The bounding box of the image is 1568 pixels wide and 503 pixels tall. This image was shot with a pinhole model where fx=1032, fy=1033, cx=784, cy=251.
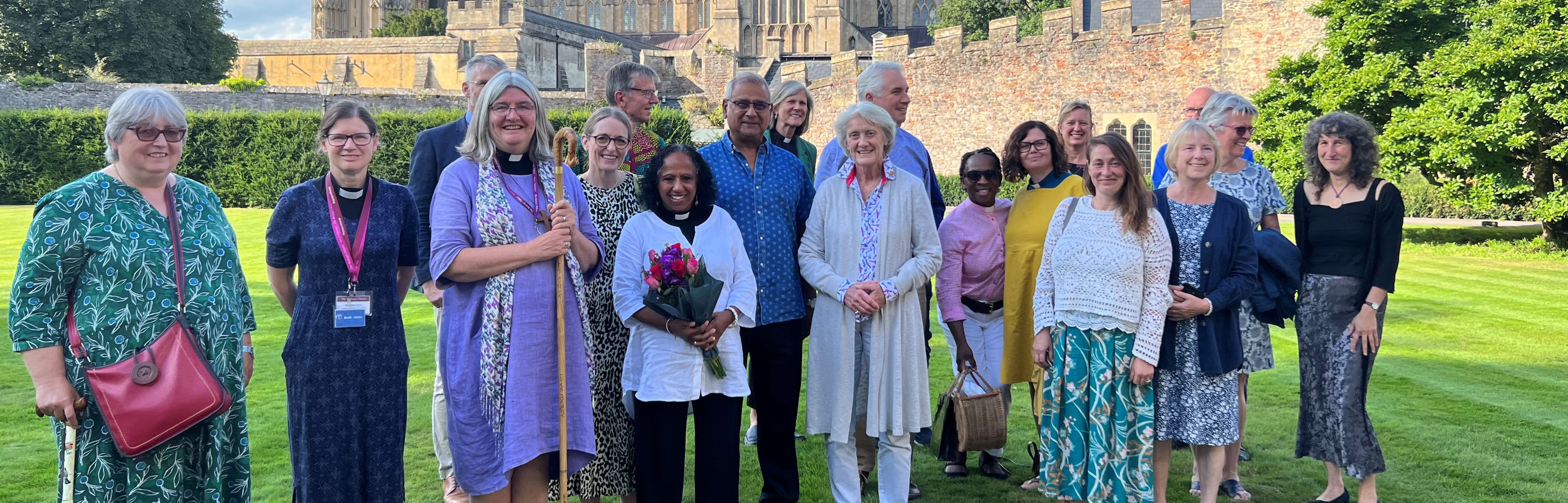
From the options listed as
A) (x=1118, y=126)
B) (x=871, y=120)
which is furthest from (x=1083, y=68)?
(x=871, y=120)

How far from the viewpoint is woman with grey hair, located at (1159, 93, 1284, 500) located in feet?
16.0

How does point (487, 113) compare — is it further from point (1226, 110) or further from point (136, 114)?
point (1226, 110)

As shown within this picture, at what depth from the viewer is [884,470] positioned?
4.65 metres

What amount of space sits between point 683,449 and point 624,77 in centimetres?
203

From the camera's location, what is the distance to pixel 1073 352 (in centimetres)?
439

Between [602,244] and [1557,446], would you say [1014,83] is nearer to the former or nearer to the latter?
[1557,446]

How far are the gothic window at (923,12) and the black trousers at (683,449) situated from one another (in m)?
71.6

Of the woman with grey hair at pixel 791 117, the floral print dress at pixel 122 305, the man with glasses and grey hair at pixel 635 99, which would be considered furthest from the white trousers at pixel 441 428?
the woman with grey hair at pixel 791 117

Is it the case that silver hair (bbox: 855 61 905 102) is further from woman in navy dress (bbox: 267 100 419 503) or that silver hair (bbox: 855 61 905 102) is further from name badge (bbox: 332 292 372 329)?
name badge (bbox: 332 292 372 329)

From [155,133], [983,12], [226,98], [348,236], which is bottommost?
[348,236]

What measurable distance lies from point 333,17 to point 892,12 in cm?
4250

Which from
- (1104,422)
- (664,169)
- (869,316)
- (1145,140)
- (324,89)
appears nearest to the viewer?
(664,169)

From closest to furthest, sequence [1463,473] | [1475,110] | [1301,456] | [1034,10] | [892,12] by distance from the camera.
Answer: [1301,456], [1463,473], [1475,110], [1034,10], [892,12]

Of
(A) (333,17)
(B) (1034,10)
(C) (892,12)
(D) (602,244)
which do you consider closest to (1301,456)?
(D) (602,244)
